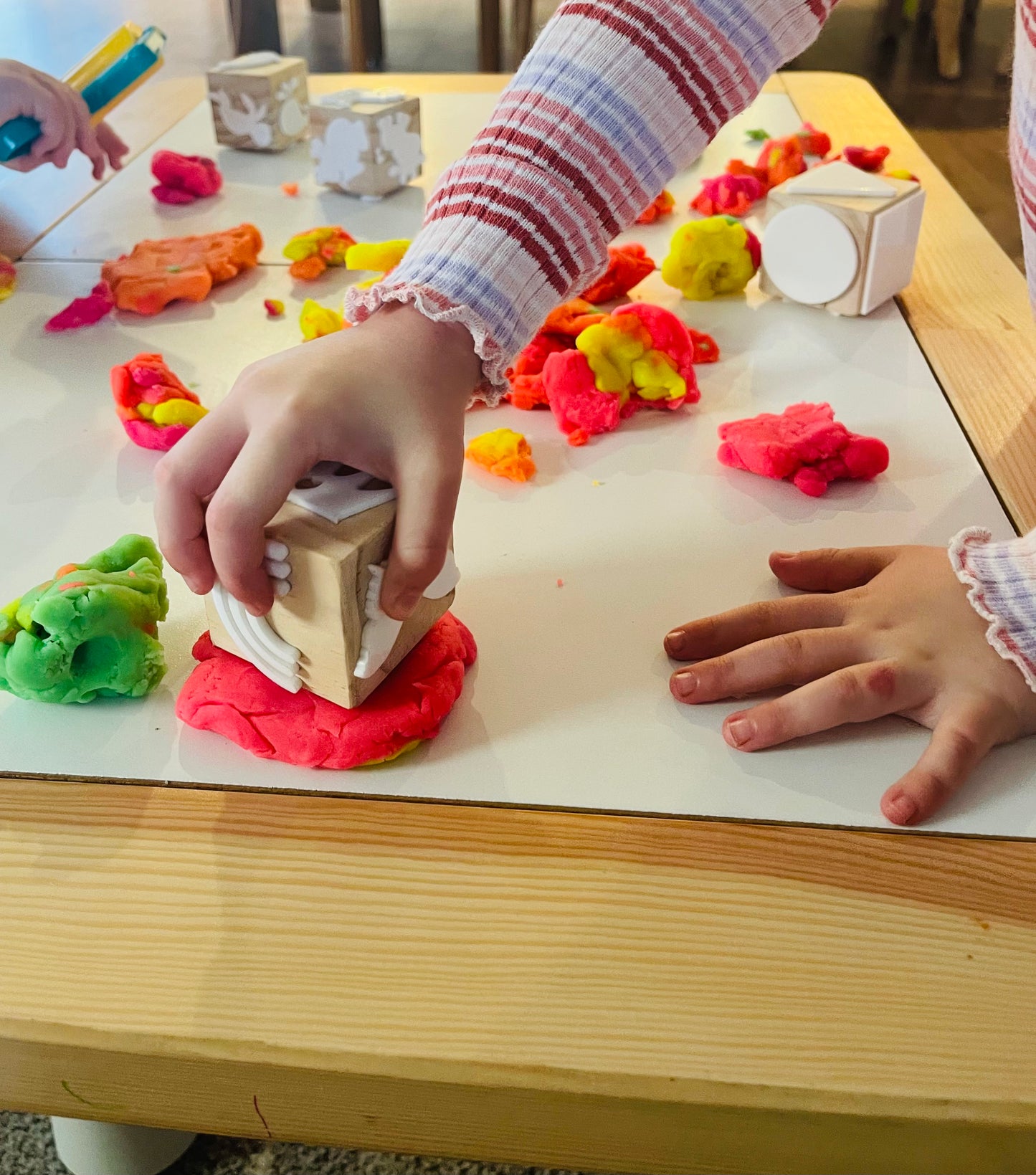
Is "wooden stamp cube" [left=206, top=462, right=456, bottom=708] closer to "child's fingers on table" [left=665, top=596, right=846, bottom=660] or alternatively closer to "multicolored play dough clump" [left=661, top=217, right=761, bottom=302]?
"child's fingers on table" [left=665, top=596, right=846, bottom=660]

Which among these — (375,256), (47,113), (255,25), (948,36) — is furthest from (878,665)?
(948,36)

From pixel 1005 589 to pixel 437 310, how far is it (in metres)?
0.35

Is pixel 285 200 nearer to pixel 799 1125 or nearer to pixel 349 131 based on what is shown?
pixel 349 131

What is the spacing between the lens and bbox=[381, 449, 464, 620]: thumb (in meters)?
0.50

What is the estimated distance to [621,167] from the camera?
596 mm

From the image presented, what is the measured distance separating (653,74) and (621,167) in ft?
0.18

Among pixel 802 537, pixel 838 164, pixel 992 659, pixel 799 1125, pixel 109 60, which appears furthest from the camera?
pixel 109 60

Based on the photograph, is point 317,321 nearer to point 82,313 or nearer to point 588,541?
point 82,313

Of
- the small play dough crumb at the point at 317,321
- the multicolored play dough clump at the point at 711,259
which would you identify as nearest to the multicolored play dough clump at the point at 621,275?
the multicolored play dough clump at the point at 711,259

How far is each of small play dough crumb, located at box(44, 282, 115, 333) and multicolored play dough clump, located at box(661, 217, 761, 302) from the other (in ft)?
1.82

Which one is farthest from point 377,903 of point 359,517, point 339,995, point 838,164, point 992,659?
point 838,164

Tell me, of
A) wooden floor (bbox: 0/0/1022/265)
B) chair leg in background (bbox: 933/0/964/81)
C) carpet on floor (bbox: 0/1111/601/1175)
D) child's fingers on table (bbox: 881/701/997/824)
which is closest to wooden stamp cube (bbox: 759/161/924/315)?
child's fingers on table (bbox: 881/701/997/824)

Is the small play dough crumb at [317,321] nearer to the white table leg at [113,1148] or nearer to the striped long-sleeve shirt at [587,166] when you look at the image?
the striped long-sleeve shirt at [587,166]

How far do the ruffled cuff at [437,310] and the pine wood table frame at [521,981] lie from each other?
0.23 m
